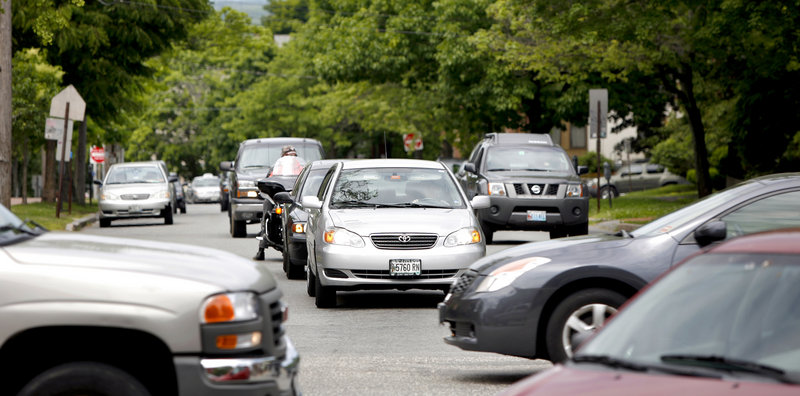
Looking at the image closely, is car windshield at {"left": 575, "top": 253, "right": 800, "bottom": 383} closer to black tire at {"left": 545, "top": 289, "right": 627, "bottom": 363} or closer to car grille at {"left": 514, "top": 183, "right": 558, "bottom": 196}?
A: black tire at {"left": 545, "top": 289, "right": 627, "bottom": 363}

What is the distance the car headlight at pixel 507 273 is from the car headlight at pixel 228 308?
10.9 ft

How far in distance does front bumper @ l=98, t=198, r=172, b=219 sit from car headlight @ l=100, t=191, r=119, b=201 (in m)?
0.07

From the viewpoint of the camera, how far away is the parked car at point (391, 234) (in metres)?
13.1

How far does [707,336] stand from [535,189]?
18942 millimetres

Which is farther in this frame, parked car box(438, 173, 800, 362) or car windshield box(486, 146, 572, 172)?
car windshield box(486, 146, 572, 172)

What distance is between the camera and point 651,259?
882 centimetres

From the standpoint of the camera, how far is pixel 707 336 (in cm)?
448

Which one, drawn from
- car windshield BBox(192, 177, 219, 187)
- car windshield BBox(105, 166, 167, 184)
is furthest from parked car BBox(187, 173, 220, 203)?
car windshield BBox(105, 166, 167, 184)

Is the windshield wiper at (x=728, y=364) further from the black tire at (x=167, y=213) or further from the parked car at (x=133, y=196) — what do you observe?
the black tire at (x=167, y=213)

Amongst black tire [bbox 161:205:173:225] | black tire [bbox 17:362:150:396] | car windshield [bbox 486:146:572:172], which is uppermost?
car windshield [bbox 486:146:572:172]

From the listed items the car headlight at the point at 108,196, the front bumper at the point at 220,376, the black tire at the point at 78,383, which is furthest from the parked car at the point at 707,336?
the car headlight at the point at 108,196

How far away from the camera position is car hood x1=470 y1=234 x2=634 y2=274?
883 cm

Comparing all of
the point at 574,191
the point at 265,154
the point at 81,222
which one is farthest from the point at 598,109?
the point at 81,222

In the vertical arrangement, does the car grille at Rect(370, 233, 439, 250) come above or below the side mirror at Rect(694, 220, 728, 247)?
below
